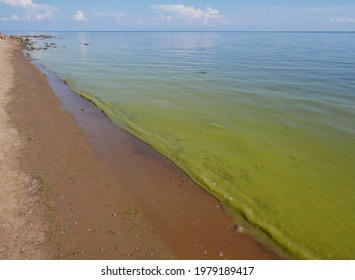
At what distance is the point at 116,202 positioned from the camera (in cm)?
765

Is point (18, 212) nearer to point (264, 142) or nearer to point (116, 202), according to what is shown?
point (116, 202)

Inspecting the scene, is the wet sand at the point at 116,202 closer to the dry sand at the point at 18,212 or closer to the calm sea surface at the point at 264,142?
the dry sand at the point at 18,212

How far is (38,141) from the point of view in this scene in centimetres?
1079

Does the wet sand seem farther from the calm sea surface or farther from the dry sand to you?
the calm sea surface

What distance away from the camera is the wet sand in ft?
20.2

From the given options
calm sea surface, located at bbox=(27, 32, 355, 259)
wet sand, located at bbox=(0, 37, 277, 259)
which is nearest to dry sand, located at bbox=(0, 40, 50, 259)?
wet sand, located at bbox=(0, 37, 277, 259)

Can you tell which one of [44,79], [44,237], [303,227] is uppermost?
[44,79]

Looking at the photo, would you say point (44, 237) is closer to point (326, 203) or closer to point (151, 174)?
point (151, 174)

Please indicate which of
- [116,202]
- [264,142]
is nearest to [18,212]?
[116,202]

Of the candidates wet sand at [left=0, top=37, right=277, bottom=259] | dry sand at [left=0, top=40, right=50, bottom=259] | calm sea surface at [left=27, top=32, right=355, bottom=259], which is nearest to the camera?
dry sand at [left=0, top=40, right=50, bottom=259]

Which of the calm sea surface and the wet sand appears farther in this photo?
the calm sea surface

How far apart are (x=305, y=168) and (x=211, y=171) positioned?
3412 mm

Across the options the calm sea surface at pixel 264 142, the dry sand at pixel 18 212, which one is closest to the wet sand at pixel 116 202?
the dry sand at pixel 18 212

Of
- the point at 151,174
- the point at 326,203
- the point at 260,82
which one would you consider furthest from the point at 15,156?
the point at 260,82
